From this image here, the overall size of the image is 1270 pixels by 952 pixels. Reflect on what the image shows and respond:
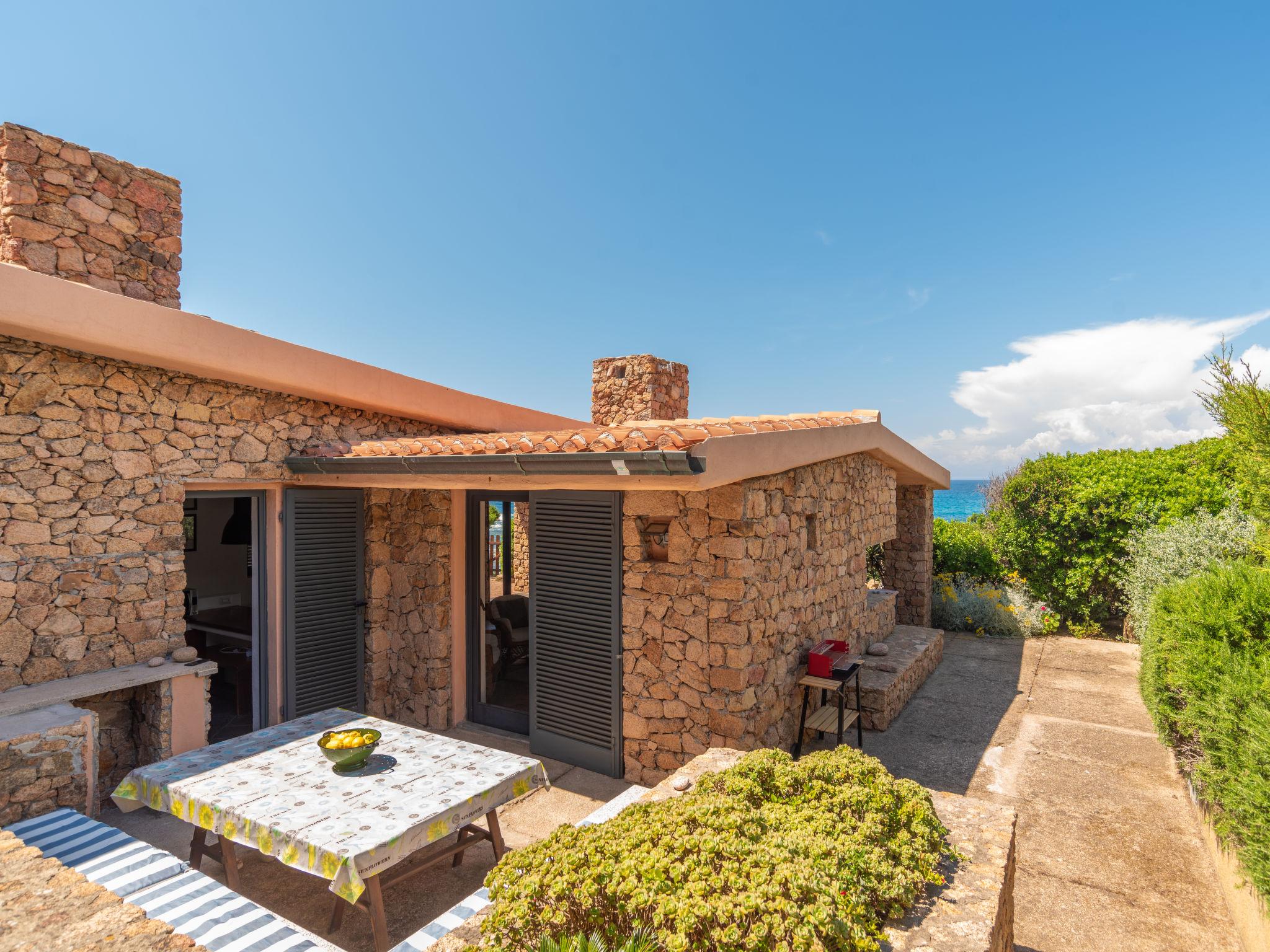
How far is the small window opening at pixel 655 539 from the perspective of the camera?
5680 mm

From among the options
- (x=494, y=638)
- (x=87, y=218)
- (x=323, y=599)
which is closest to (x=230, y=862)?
(x=323, y=599)

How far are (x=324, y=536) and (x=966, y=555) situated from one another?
42.8 ft

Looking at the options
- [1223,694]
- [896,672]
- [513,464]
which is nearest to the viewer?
[1223,694]

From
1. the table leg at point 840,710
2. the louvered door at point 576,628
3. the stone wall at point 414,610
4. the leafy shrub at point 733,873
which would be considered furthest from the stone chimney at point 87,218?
the table leg at point 840,710

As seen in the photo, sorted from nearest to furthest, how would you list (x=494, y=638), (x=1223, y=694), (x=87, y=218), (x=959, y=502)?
(x=1223, y=694), (x=87, y=218), (x=494, y=638), (x=959, y=502)

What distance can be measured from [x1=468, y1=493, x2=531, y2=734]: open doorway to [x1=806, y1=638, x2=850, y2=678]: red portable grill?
10.3 ft

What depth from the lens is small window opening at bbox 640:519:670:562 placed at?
5.68 meters

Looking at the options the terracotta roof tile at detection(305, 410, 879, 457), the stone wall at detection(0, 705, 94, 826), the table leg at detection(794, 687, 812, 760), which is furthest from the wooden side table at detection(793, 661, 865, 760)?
the stone wall at detection(0, 705, 94, 826)

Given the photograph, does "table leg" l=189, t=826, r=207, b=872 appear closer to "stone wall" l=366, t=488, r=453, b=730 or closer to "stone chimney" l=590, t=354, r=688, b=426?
"stone wall" l=366, t=488, r=453, b=730

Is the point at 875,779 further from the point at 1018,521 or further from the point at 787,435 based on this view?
the point at 1018,521

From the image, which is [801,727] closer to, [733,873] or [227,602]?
[733,873]

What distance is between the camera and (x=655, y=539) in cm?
573

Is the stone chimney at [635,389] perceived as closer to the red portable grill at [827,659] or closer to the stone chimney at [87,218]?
the red portable grill at [827,659]

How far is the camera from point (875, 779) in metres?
3.29
